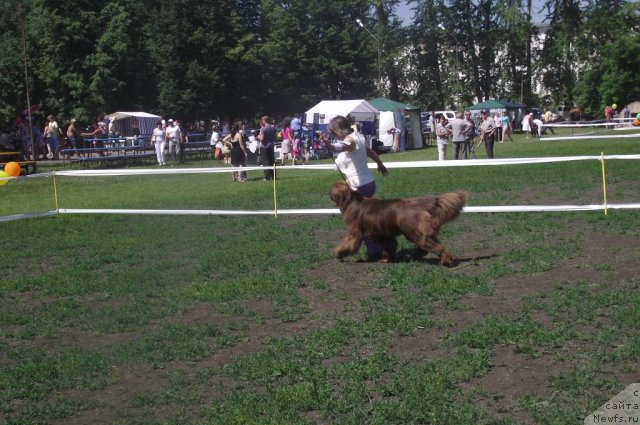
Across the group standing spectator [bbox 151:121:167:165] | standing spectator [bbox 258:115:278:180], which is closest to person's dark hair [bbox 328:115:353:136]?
standing spectator [bbox 258:115:278:180]

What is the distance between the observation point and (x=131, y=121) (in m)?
44.6

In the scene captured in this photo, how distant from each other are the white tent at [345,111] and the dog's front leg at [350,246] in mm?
28707

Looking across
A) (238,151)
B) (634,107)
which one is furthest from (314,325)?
(634,107)

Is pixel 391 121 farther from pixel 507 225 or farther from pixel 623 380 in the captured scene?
pixel 623 380

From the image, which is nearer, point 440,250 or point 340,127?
point 440,250

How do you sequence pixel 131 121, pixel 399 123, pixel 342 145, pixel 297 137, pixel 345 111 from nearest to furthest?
pixel 342 145
pixel 297 137
pixel 345 111
pixel 399 123
pixel 131 121

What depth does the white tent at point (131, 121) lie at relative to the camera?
43.7 metres

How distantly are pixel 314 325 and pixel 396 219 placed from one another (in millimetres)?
2473

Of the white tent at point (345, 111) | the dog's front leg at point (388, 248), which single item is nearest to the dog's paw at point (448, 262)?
the dog's front leg at point (388, 248)

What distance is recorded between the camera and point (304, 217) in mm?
14445

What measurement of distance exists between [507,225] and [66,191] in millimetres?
15072

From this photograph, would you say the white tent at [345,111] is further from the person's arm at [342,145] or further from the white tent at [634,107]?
the person's arm at [342,145]

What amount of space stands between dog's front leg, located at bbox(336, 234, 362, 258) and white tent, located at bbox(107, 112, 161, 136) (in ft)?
117

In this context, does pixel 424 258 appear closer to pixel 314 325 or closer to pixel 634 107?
pixel 314 325
